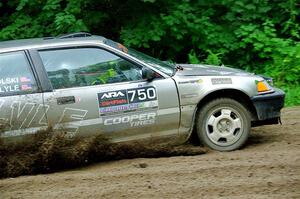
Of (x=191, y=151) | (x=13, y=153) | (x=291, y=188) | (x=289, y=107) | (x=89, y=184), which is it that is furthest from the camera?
(x=289, y=107)

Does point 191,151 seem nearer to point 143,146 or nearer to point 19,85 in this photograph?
point 143,146

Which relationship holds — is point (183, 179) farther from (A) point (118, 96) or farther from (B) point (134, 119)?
(A) point (118, 96)

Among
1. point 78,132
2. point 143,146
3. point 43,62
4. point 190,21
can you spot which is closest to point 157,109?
point 143,146

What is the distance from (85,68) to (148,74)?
28.8 inches

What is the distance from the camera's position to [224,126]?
6910mm

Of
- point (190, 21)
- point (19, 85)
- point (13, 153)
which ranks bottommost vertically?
point (13, 153)

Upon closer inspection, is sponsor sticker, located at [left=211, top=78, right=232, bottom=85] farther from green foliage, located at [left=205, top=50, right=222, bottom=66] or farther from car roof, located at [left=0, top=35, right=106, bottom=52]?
green foliage, located at [left=205, top=50, right=222, bottom=66]

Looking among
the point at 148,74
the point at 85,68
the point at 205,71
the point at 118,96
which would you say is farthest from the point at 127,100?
the point at 205,71

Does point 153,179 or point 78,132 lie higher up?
point 78,132

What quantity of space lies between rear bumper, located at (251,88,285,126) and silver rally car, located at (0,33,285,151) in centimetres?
1

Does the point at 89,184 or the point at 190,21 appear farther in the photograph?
the point at 190,21

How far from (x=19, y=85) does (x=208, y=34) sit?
19.3 ft

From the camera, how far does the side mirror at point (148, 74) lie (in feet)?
22.0

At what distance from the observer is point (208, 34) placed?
11641 mm
